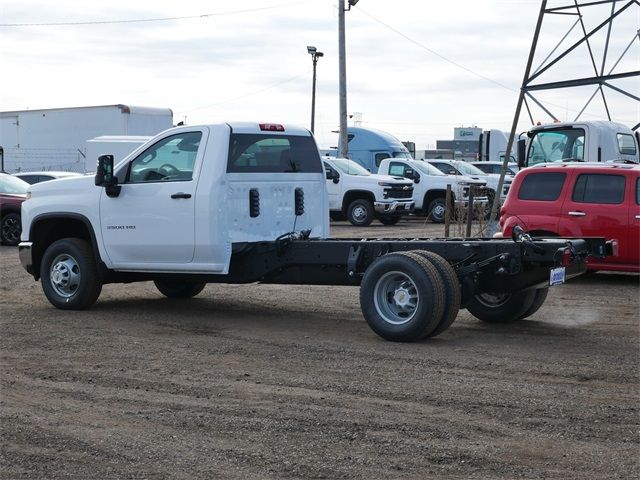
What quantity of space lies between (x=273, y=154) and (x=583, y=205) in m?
5.10

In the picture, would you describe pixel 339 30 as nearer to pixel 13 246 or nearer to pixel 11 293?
pixel 13 246

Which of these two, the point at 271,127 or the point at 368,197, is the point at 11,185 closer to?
the point at 368,197

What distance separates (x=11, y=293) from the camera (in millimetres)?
13875

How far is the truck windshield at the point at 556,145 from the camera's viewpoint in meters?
20.9

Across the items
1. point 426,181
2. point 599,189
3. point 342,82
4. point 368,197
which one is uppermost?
point 342,82

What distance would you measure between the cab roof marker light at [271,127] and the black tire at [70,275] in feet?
7.60

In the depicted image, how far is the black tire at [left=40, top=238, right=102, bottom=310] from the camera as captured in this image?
11.7m

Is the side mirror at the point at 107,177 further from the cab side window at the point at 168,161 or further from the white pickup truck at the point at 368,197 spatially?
the white pickup truck at the point at 368,197

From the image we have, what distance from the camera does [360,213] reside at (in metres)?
28.9

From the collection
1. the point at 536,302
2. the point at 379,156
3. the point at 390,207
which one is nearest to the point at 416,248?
the point at 536,302

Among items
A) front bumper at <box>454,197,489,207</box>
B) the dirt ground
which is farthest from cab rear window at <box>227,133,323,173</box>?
A: front bumper at <box>454,197,489,207</box>

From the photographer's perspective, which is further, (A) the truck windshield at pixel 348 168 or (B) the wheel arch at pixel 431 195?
(B) the wheel arch at pixel 431 195

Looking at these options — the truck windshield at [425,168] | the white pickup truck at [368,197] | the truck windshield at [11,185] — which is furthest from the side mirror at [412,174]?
the truck windshield at [11,185]

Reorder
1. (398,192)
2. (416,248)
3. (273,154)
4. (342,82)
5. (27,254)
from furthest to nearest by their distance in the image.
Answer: (342,82) < (398,192) < (27,254) < (273,154) < (416,248)
